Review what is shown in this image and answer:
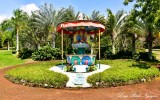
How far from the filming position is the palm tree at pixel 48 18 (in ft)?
142

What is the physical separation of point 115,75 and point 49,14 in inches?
1083

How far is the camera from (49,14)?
43.6 m

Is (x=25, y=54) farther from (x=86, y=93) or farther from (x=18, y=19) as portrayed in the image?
(x=86, y=93)

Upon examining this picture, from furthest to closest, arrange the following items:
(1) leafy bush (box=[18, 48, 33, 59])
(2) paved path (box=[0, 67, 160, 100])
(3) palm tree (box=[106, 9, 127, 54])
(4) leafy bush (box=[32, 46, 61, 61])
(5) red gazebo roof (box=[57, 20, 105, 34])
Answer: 1. (1) leafy bush (box=[18, 48, 33, 59])
2. (4) leafy bush (box=[32, 46, 61, 61])
3. (3) palm tree (box=[106, 9, 127, 54])
4. (5) red gazebo roof (box=[57, 20, 105, 34])
5. (2) paved path (box=[0, 67, 160, 100])

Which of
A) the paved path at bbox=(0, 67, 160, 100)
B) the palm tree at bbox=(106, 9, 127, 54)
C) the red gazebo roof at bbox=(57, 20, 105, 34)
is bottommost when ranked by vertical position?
the paved path at bbox=(0, 67, 160, 100)

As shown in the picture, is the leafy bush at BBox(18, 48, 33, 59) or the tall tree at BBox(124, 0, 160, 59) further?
the leafy bush at BBox(18, 48, 33, 59)

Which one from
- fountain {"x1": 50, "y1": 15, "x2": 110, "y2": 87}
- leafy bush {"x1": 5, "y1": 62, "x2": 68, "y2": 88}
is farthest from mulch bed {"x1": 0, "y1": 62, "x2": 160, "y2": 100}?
fountain {"x1": 50, "y1": 15, "x2": 110, "y2": 87}

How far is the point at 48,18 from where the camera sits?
4353cm

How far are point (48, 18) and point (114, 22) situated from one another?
11871 mm

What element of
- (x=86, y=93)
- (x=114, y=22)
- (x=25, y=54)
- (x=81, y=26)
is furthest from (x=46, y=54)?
(x=86, y=93)

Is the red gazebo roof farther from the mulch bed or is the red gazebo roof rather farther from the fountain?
the mulch bed

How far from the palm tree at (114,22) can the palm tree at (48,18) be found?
29.4 ft

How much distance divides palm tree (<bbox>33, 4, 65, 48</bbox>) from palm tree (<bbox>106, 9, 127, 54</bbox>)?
8975mm

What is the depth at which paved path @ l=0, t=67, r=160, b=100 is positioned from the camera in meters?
14.7
